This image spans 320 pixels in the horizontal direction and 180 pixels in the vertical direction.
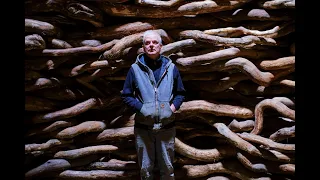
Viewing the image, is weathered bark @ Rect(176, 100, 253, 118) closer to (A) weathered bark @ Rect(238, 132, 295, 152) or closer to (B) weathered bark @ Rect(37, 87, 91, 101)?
(A) weathered bark @ Rect(238, 132, 295, 152)

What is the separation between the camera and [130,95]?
1807mm

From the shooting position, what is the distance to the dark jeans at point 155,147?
1.82m

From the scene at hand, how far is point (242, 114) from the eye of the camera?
7.41 ft

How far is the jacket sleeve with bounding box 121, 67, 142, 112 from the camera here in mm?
1758

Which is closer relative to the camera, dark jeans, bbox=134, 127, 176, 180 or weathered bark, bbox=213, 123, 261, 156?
dark jeans, bbox=134, 127, 176, 180

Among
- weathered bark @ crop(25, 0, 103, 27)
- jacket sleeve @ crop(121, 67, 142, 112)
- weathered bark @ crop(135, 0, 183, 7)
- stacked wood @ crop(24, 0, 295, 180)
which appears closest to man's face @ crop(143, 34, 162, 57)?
jacket sleeve @ crop(121, 67, 142, 112)

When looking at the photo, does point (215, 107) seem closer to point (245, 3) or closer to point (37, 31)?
point (245, 3)

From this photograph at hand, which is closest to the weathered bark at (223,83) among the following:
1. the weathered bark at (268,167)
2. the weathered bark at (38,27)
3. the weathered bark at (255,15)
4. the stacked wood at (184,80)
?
the stacked wood at (184,80)

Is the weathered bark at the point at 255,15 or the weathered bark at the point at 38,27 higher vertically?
the weathered bark at the point at 255,15
